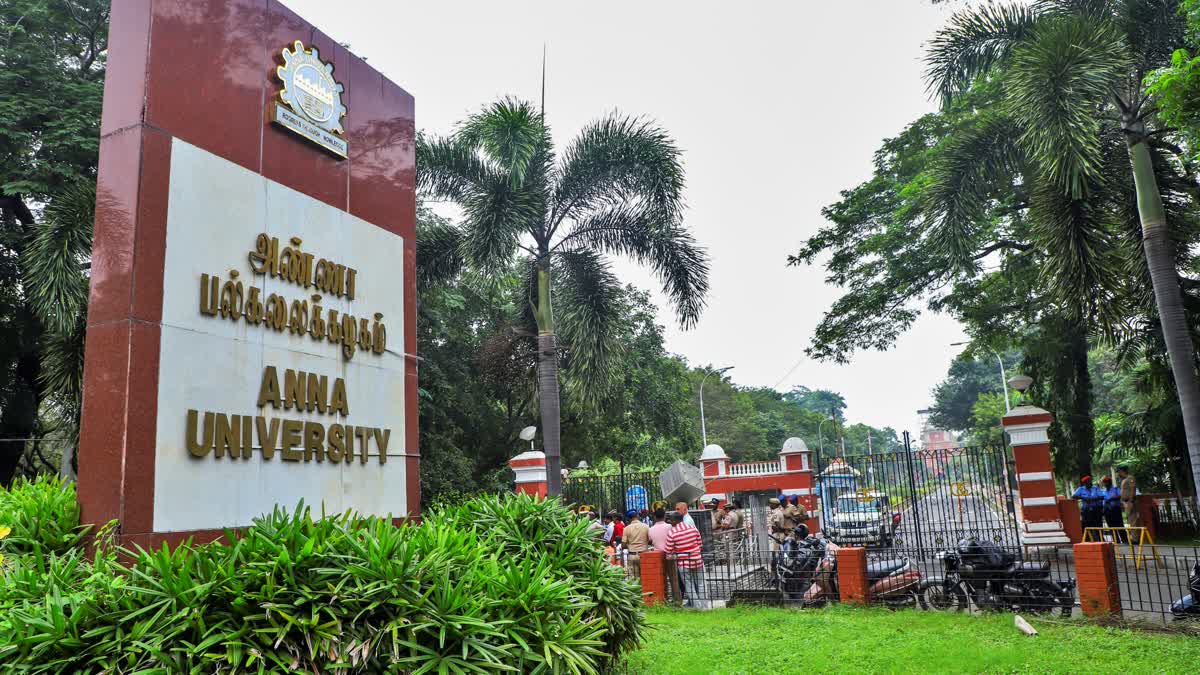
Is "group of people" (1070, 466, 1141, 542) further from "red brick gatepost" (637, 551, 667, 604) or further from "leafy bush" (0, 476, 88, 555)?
"leafy bush" (0, 476, 88, 555)

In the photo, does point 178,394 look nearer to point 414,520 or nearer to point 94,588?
point 94,588

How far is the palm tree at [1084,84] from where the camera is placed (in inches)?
361

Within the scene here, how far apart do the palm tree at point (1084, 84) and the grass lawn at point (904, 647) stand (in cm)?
355

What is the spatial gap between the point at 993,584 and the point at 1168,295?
4394 mm

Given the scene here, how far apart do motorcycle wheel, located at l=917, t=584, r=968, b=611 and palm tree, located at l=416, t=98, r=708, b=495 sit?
6.06m

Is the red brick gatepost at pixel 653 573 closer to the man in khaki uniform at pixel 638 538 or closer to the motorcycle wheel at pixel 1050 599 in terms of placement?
the man in khaki uniform at pixel 638 538

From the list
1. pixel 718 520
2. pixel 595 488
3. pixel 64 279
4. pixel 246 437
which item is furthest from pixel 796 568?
pixel 64 279

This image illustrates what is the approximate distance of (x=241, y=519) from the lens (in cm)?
496

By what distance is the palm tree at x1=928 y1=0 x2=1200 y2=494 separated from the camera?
9172 millimetres

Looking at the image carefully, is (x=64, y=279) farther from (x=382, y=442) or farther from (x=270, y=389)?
(x=270, y=389)

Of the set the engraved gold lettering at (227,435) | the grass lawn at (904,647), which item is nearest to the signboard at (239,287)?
the engraved gold lettering at (227,435)

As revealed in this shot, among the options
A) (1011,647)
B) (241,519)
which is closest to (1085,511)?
(1011,647)

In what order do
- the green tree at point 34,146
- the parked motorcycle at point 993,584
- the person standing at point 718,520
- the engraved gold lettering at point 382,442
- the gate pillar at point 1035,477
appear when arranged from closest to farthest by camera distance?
1. the engraved gold lettering at point 382,442
2. the parked motorcycle at point 993,584
3. the gate pillar at point 1035,477
4. the green tree at point 34,146
5. the person standing at point 718,520

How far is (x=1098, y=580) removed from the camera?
8086mm
